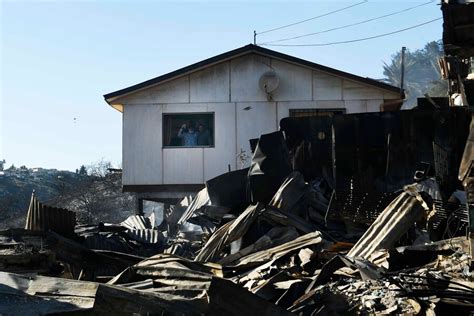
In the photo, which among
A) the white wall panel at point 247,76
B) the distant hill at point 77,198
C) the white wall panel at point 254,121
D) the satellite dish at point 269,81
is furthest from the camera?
the distant hill at point 77,198

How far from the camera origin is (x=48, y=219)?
34.3 ft

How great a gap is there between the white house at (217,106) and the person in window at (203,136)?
0.04 m

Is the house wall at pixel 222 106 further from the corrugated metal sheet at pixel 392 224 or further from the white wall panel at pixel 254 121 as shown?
the corrugated metal sheet at pixel 392 224

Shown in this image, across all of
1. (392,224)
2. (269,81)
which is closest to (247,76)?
(269,81)

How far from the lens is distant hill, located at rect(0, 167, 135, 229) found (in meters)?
25.1

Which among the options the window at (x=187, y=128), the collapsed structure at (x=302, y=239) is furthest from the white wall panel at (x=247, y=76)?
the collapsed structure at (x=302, y=239)

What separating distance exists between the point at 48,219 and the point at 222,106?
8.09 meters

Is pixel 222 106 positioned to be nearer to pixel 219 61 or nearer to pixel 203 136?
pixel 203 136

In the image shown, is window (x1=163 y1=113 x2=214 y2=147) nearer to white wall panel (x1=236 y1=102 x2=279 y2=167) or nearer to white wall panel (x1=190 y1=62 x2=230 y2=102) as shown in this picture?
white wall panel (x1=190 y1=62 x2=230 y2=102)

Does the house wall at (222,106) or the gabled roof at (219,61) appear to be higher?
the gabled roof at (219,61)

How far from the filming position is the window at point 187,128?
17359 millimetres

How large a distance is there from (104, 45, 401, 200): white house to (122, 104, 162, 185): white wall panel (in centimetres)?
3

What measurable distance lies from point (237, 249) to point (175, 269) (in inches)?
98.3

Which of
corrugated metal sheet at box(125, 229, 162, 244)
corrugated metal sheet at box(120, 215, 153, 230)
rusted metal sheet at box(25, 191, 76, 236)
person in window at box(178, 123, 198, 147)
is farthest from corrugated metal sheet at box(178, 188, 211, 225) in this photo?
person in window at box(178, 123, 198, 147)
